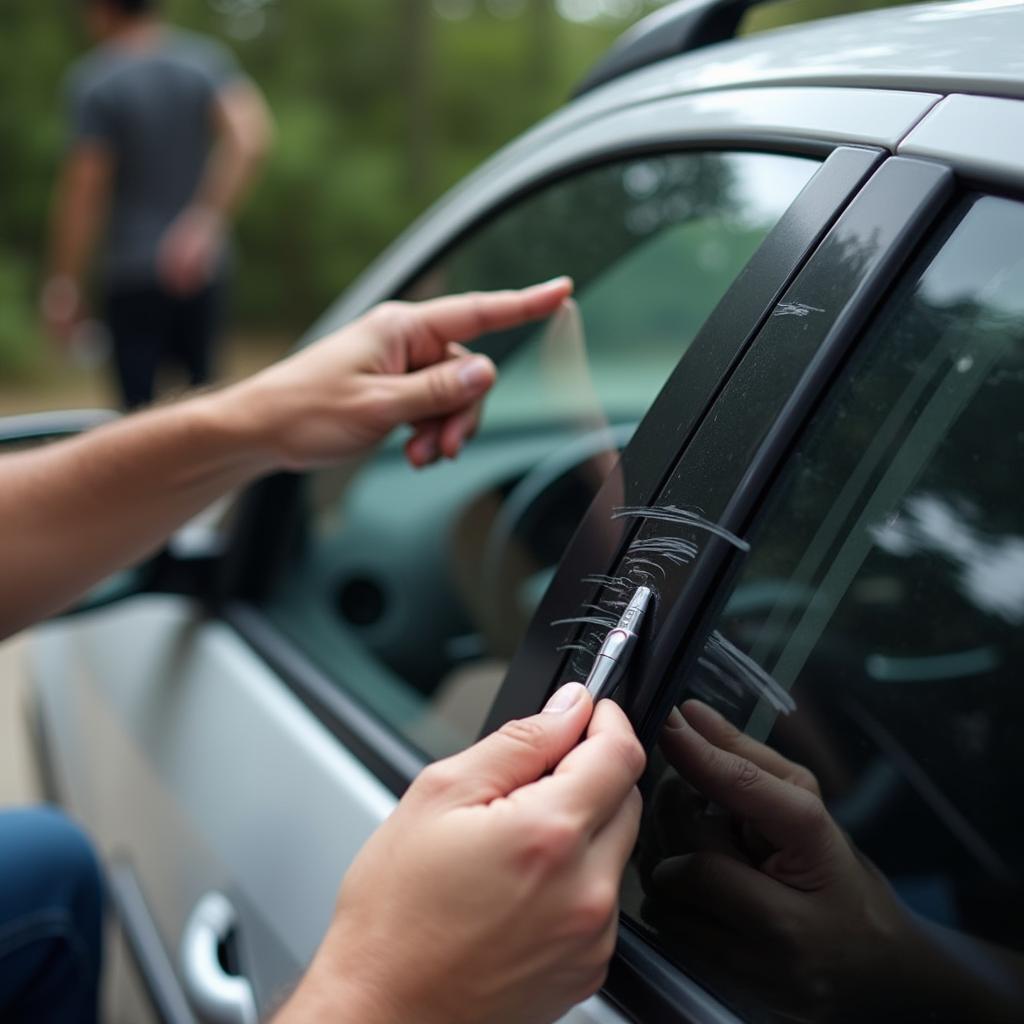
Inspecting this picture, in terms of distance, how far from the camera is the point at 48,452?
1501 mm

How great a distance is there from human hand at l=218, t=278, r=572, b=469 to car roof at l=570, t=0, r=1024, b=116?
28 cm

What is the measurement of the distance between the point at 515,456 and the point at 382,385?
2.23 feet

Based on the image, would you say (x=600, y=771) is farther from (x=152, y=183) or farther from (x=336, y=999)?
(x=152, y=183)

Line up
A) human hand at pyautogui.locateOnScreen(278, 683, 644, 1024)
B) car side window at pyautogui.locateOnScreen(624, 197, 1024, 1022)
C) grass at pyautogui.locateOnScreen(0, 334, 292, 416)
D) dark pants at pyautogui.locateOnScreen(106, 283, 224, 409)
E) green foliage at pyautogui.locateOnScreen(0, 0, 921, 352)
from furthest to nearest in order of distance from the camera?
green foliage at pyautogui.locateOnScreen(0, 0, 921, 352) → grass at pyautogui.locateOnScreen(0, 334, 292, 416) → dark pants at pyautogui.locateOnScreen(106, 283, 224, 409) → car side window at pyautogui.locateOnScreen(624, 197, 1024, 1022) → human hand at pyautogui.locateOnScreen(278, 683, 644, 1024)

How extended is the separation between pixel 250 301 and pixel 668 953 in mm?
10415

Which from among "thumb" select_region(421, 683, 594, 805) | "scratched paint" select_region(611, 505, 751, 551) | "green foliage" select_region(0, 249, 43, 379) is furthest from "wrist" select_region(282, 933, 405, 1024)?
"green foliage" select_region(0, 249, 43, 379)

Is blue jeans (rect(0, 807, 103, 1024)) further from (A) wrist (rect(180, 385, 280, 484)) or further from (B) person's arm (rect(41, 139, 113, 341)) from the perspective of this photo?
(B) person's arm (rect(41, 139, 113, 341))

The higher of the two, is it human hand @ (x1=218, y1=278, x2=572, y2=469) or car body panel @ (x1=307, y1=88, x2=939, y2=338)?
car body panel @ (x1=307, y1=88, x2=939, y2=338)

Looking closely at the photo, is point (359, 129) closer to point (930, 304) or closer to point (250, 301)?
point (250, 301)

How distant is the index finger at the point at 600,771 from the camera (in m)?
0.82

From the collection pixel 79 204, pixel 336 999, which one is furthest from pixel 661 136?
pixel 79 204

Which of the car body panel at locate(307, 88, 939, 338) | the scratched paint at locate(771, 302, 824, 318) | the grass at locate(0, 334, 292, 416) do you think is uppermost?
the car body panel at locate(307, 88, 939, 338)

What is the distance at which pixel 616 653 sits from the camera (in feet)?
2.99

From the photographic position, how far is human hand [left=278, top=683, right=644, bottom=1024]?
796 millimetres
